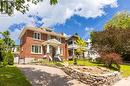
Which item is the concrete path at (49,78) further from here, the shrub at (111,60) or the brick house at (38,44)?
the brick house at (38,44)

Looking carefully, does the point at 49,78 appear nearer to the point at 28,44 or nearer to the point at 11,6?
the point at 11,6

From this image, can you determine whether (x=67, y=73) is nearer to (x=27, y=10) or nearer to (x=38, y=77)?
(x=38, y=77)

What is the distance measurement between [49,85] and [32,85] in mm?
1469

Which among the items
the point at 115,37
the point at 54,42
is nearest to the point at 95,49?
the point at 115,37

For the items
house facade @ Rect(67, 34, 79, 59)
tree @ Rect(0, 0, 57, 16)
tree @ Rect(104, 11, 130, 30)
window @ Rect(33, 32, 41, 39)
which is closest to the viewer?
tree @ Rect(0, 0, 57, 16)

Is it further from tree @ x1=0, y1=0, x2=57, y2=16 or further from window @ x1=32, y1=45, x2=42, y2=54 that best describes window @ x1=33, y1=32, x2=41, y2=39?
tree @ x1=0, y1=0, x2=57, y2=16

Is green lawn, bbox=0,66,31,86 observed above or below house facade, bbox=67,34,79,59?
below

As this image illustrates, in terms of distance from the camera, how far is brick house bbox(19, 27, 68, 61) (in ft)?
175

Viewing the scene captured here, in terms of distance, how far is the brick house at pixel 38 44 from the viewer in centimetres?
5341

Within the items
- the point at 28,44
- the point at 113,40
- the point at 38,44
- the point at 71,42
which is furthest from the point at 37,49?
the point at 71,42

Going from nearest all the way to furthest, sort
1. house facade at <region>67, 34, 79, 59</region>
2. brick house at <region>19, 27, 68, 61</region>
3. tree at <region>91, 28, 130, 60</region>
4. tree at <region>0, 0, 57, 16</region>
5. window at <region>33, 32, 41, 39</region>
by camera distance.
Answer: tree at <region>0, 0, 57, 16</region> < tree at <region>91, 28, 130, 60</region> < brick house at <region>19, 27, 68, 61</region> < window at <region>33, 32, 41, 39</region> < house facade at <region>67, 34, 79, 59</region>

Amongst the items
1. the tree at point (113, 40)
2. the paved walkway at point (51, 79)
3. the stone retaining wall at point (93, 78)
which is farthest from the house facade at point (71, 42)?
the stone retaining wall at point (93, 78)

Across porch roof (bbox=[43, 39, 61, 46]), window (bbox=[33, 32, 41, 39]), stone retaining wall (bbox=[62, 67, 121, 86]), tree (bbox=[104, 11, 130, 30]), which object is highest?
tree (bbox=[104, 11, 130, 30])

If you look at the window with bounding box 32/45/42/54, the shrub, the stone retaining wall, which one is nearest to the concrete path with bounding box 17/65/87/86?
the stone retaining wall
